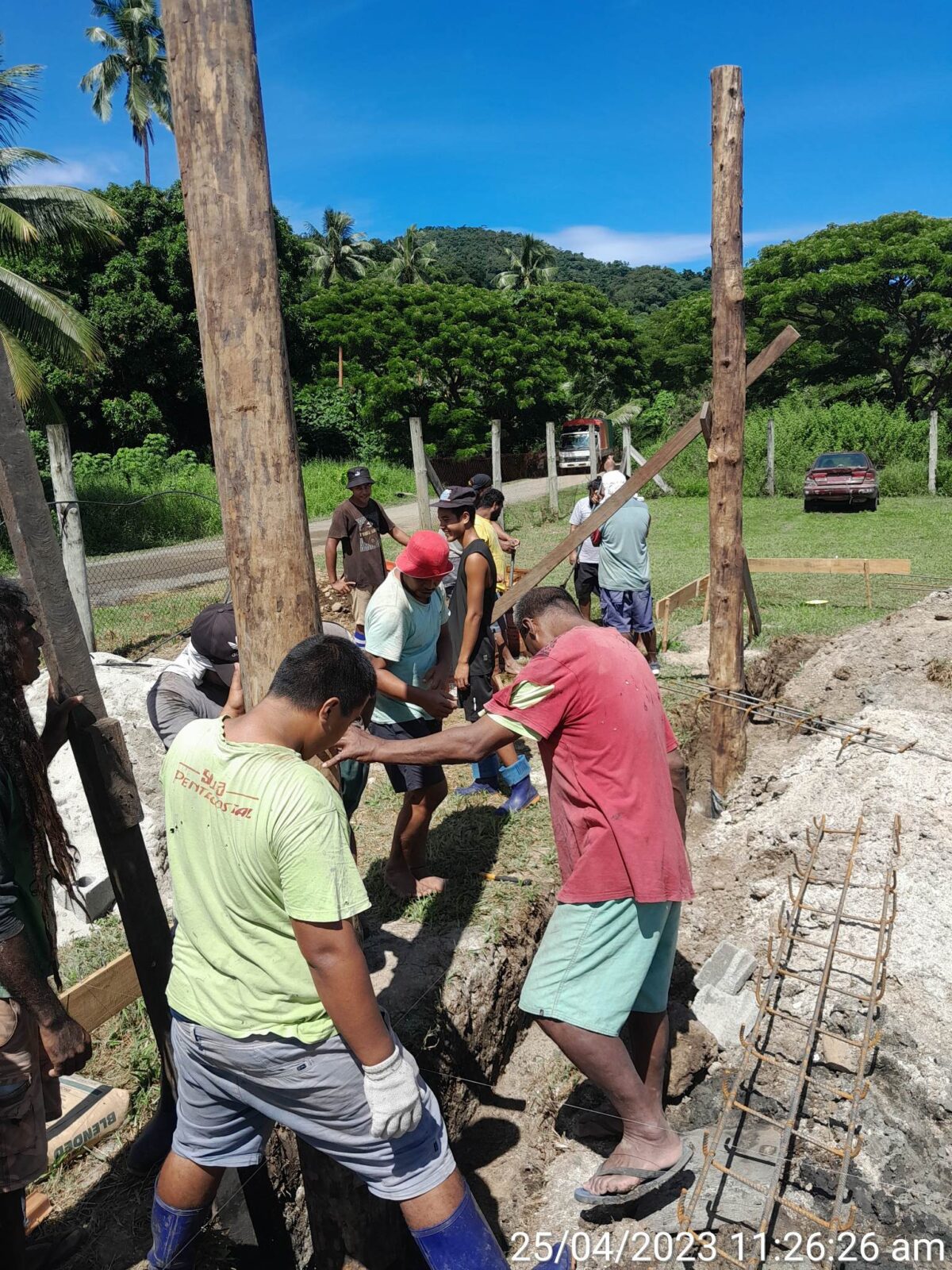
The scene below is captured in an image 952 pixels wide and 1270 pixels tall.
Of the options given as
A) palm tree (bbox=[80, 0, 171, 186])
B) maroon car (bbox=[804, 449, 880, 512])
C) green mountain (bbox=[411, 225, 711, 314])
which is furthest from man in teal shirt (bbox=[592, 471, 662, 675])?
green mountain (bbox=[411, 225, 711, 314])

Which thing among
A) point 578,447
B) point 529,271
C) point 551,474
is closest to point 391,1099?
point 551,474

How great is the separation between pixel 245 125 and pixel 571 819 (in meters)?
2.19

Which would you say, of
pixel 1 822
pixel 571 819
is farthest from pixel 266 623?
pixel 571 819

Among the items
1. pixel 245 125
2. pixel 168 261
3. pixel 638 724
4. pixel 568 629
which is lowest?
pixel 638 724

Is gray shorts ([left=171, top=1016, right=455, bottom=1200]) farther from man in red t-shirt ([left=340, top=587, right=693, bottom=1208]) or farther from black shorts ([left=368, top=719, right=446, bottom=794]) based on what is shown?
black shorts ([left=368, top=719, right=446, bottom=794])

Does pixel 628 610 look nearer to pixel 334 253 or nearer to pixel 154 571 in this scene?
pixel 154 571

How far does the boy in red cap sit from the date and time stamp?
1717 millimetres

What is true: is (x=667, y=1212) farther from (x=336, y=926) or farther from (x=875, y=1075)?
(x=336, y=926)

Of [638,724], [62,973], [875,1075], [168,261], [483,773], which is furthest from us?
[168,261]

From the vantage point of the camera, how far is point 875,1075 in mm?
3494

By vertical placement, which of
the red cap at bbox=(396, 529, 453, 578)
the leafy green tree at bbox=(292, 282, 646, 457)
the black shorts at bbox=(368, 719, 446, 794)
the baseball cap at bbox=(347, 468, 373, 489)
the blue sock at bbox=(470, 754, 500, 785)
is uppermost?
the leafy green tree at bbox=(292, 282, 646, 457)

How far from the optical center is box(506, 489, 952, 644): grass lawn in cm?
1049

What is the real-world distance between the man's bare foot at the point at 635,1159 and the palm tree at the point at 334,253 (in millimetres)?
45904

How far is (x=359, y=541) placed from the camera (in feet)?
25.4
